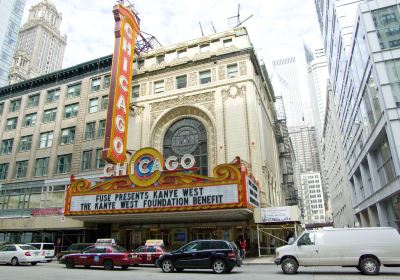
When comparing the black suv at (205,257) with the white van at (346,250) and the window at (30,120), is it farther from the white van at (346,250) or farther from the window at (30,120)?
the window at (30,120)

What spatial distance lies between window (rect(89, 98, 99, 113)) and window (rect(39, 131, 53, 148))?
6.58 m

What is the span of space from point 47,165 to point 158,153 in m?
19.7

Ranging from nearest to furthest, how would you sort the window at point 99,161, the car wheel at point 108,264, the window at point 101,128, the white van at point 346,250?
the white van at point 346,250 < the car wheel at point 108,264 < the window at point 99,161 < the window at point 101,128

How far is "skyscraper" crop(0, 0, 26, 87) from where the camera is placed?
11788 centimetres

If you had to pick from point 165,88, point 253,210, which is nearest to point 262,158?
point 253,210

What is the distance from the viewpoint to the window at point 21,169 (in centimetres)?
3968

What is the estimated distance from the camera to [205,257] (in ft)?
51.3

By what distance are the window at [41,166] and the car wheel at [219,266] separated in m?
30.2

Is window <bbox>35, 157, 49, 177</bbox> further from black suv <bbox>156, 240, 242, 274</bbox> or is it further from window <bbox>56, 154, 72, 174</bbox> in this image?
black suv <bbox>156, 240, 242, 274</bbox>

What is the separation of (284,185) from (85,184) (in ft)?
114

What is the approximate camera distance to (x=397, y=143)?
2347 centimetres

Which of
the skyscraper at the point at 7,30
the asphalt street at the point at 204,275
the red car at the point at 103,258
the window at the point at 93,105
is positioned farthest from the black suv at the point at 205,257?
the skyscraper at the point at 7,30

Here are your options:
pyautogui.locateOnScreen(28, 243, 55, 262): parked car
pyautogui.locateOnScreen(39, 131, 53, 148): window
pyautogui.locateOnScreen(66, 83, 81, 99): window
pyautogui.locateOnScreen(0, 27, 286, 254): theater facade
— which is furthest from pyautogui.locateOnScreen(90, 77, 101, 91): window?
pyautogui.locateOnScreen(28, 243, 55, 262): parked car

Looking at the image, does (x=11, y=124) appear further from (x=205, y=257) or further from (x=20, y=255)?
(x=205, y=257)
